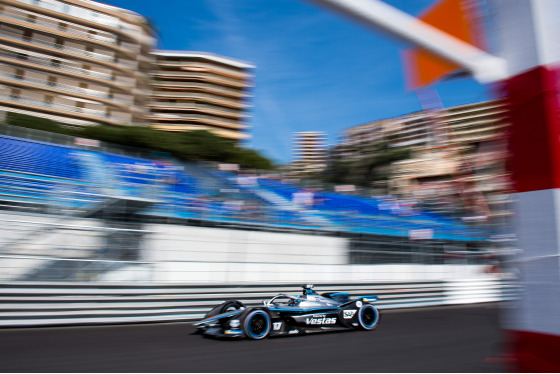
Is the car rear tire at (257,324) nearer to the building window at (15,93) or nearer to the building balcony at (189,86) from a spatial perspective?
the building window at (15,93)

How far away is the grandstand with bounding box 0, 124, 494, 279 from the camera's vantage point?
8.48 m

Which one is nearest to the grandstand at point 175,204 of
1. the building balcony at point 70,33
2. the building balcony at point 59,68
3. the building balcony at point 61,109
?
the building balcony at point 61,109

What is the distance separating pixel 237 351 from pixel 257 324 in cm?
96

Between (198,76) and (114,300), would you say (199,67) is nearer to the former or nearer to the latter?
(198,76)

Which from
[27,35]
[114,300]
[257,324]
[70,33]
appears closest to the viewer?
[257,324]

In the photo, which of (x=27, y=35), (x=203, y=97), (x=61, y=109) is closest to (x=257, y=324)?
(x=61, y=109)

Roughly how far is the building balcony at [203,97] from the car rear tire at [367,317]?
4338 cm

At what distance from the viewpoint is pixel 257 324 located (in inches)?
237

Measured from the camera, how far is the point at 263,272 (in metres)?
8.98

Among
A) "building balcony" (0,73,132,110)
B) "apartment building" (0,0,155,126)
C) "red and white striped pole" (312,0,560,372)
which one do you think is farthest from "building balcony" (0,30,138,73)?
"red and white striped pole" (312,0,560,372)

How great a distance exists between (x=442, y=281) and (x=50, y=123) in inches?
922

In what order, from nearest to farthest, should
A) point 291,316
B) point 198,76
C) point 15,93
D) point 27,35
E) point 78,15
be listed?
point 291,316 → point 15,93 → point 27,35 → point 78,15 → point 198,76

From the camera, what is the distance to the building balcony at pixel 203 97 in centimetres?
4753

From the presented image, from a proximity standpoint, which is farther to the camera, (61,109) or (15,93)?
(61,109)
